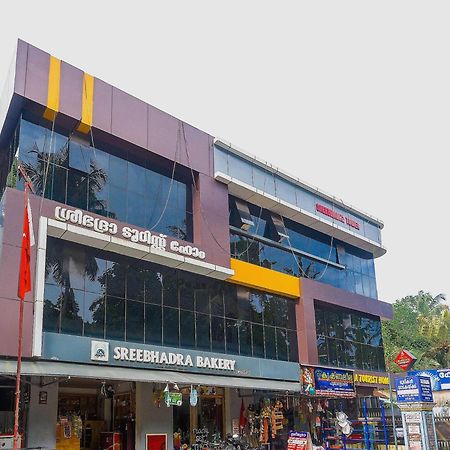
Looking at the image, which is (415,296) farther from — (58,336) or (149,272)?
(58,336)

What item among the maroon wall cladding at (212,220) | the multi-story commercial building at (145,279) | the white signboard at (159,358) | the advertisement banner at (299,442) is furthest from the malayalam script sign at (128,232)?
the advertisement banner at (299,442)

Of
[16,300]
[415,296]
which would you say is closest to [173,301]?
[16,300]

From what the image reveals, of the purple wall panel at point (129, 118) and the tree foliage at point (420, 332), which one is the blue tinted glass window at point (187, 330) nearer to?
the purple wall panel at point (129, 118)

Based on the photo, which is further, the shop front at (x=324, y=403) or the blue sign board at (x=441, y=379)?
the blue sign board at (x=441, y=379)

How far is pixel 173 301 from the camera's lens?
20.6m

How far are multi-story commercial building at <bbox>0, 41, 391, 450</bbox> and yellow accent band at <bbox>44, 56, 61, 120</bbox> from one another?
4 centimetres

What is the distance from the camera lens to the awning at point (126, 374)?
49.4 feet

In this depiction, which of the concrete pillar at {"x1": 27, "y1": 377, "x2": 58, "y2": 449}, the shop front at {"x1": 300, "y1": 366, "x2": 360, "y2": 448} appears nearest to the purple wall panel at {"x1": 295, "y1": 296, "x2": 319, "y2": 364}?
the shop front at {"x1": 300, "y1": 366, "x2": 360, "y2": 448}

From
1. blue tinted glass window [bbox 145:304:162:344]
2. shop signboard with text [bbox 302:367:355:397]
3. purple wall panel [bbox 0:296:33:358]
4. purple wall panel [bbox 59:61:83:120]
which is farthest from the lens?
shop signboard with text [bbox 302:367:355:397]

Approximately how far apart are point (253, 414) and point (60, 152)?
1320 centimetres

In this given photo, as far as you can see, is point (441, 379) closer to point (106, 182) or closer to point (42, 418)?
point (106, 182)

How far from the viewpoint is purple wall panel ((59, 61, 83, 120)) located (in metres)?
18.7

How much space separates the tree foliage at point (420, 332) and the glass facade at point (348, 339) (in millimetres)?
13228

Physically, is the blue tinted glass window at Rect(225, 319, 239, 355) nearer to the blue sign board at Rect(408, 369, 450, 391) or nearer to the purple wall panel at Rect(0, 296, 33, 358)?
the purple wall panel at Rect(0, 296, 33, 358)
